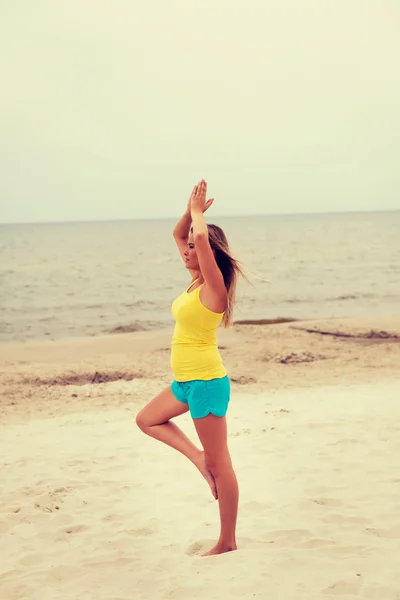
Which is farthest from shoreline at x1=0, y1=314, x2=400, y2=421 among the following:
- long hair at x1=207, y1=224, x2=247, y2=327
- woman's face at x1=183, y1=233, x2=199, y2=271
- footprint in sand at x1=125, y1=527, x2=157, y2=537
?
long hair at x1=207, y1=224, x2=247, y2=327

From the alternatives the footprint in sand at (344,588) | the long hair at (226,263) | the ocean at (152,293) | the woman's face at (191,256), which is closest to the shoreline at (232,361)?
the ocean at (152,293)

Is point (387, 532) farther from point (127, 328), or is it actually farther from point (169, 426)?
point (127, 328)

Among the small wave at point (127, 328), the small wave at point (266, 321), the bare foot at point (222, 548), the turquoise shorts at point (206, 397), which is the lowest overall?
the small wave at point (127, 328)

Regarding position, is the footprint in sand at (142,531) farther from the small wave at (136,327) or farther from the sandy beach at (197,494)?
the small wave at (136,327)

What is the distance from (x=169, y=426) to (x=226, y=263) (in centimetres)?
111

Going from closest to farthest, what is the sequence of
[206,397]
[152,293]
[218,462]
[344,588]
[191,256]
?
[344,588]
[206,397]
[218,462]
[191,256]
[152,293]

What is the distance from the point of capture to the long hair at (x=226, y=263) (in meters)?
3.82

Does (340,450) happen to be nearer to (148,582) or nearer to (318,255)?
(148,582)

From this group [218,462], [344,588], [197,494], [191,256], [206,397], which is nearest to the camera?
[344,588]

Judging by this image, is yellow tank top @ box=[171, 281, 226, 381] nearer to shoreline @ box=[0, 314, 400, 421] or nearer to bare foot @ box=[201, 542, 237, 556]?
bare foot @ box=[201, 542, 237, 556]

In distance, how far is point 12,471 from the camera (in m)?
6.09

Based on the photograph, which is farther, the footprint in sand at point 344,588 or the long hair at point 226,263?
the long hair at point 226,263

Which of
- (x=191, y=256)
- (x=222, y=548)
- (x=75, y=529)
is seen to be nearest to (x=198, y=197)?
(x=191, y=256)

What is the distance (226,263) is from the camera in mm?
3861
